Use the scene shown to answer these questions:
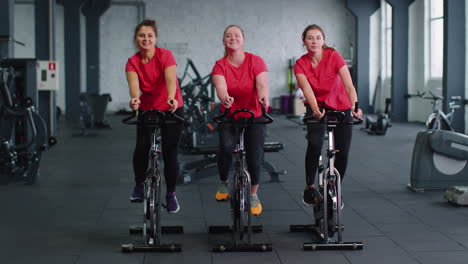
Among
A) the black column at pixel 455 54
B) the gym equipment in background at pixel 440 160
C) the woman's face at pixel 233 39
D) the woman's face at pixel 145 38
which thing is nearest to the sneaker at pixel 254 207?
the woman's face at pixel 233 39

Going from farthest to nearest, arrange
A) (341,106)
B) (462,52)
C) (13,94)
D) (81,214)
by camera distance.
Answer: (462,52) < (13,94) < (81,214) < (341,106)

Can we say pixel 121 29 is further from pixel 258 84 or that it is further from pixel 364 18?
pixel 258 84

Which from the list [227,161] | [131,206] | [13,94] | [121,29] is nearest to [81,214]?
[131,206]

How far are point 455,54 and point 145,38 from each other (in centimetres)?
811

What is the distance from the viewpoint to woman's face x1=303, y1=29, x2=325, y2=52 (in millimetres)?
4164

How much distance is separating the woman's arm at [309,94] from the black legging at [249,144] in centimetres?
37

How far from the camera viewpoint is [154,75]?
4113 mm

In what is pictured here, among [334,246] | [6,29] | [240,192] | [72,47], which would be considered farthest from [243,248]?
[72,47]

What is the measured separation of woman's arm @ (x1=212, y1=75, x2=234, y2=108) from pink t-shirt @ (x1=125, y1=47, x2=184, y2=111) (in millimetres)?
300

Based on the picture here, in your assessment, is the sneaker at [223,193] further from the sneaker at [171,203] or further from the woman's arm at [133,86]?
the woman's arm at [133,86]

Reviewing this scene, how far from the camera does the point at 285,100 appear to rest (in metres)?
19.9

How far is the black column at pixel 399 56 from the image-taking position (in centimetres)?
1573

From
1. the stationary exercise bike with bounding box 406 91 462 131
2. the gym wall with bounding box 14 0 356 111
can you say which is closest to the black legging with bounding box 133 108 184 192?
the stationary exercise bike with bounding box 406 91 462 131

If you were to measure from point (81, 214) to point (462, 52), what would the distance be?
7809 mm
